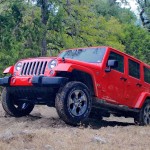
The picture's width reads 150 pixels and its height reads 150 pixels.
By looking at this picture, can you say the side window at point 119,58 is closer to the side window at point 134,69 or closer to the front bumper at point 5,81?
the side window at point 134,69

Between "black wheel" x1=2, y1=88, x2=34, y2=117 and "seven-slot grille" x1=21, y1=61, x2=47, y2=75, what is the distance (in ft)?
2.70

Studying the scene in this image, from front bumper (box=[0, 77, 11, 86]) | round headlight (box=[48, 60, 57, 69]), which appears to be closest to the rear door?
round headlight (box=[48, 60, 57, 69])

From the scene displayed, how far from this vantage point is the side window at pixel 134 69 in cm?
950

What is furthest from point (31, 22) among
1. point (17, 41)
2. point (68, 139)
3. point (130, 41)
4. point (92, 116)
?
point (130, 41)

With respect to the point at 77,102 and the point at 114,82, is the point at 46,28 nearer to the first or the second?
the point at 114,82

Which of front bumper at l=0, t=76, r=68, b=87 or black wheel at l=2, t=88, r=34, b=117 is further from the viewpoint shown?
black wheel at l=2, t=88, r=34, b=117

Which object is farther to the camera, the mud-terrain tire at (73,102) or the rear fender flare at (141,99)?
the rear fender flare at (141,99)

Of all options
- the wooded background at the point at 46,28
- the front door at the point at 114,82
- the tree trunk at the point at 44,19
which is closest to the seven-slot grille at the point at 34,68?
the front door at the point at 114,82

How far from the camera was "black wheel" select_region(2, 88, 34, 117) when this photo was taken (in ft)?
28.1

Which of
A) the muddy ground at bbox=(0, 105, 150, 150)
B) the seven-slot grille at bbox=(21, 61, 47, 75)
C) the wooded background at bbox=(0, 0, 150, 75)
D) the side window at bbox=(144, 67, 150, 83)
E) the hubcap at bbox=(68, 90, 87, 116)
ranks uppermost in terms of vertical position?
the wooded background at bbox=(0, 0, 150, 75)

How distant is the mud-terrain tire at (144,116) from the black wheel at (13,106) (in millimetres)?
2747

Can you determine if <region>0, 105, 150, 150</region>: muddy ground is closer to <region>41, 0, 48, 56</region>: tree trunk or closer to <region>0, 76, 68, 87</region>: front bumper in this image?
<region>0, 76, 68, 87</region>: front bumper

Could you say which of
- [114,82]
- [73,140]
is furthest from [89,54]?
[73,140]

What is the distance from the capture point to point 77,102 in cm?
752
